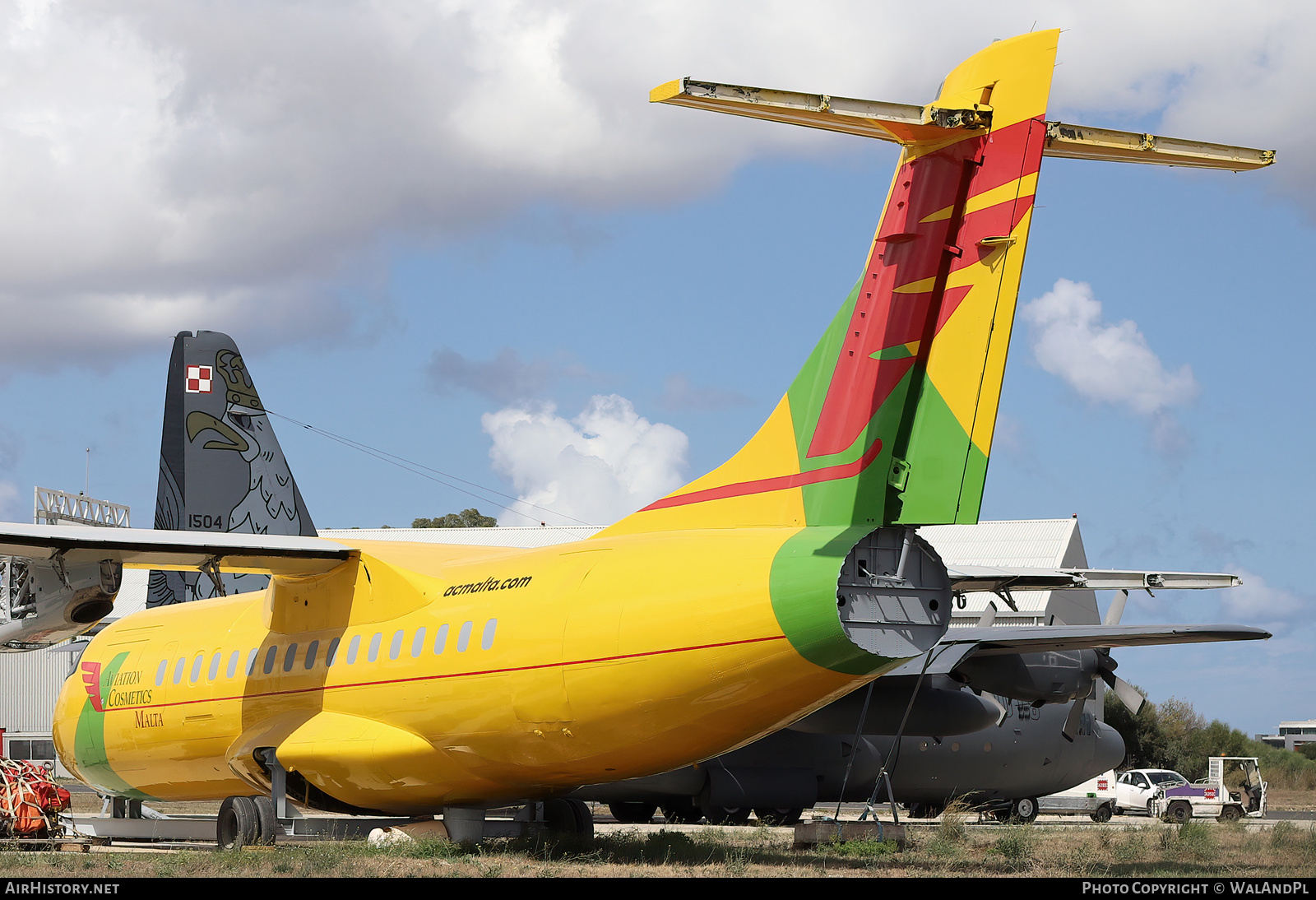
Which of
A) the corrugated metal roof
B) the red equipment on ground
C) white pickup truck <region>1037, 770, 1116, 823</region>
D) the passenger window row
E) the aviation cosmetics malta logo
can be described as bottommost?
the red equipment on ground

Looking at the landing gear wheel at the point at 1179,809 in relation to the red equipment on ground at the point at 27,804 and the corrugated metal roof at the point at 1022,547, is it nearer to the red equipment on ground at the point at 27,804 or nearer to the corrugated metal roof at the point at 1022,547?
the corrugated metal roof at the point at 1022,547

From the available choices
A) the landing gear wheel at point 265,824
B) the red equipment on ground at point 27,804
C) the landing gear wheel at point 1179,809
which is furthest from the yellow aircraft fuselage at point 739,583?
the landing gear wheel at point 1179,809

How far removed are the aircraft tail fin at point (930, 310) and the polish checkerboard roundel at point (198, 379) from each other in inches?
421

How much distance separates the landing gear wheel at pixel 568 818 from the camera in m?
14.5

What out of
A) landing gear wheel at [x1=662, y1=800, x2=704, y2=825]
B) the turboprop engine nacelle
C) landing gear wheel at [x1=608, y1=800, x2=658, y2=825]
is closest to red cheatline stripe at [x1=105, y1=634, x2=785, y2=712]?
the turboprop engine nacelle

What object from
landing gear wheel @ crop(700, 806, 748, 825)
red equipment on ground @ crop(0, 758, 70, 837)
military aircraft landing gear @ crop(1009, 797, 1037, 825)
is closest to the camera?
red equipment on ground @ crop(0, 758, 70, 837)

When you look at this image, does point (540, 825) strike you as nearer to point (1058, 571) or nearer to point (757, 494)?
point (757, 494)

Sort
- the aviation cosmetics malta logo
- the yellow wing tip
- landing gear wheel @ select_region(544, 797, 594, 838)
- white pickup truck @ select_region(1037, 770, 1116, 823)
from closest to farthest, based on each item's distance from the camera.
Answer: the yellow wing tip → landing gear wheel @ select_region(544, 797, 594, 838) → the aviation cosmetics malta logo → white pickup truck @ select_region(1037, 770, 1116, 823)

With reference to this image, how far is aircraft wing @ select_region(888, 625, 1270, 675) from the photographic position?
15.2 metres

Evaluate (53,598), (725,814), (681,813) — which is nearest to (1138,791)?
(681,813)

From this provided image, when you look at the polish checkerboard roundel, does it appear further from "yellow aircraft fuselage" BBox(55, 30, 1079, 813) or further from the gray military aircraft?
the gray military aircraft

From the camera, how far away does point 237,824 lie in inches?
563

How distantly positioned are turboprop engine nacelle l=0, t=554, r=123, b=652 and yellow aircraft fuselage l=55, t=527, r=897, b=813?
1.93 meters
